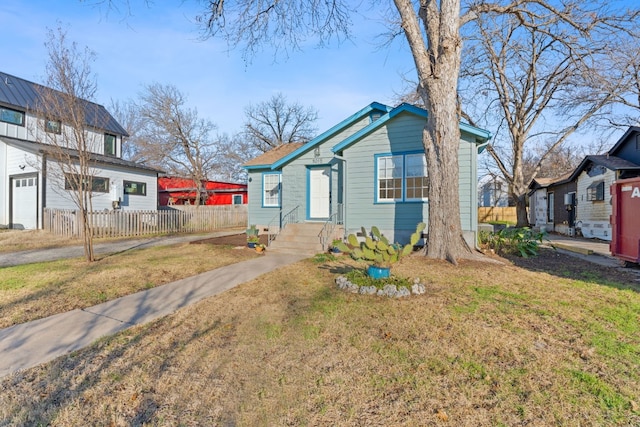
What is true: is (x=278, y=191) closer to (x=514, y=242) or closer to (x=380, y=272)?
(x=514, y=242)

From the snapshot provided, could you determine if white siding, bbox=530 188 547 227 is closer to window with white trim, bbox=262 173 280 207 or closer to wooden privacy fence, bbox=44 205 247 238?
window with white trim, bbox=262 173 280 207

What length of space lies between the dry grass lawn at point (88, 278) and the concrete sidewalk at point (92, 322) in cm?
34

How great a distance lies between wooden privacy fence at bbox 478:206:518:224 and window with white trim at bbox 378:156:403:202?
26.4 meters

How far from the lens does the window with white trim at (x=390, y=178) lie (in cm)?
1017

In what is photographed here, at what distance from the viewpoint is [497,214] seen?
32750 mm

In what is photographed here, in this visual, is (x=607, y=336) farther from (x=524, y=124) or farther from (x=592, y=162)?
(x=524, y=124)

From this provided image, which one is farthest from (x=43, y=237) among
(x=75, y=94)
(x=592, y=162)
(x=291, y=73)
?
(x=592, y=162)

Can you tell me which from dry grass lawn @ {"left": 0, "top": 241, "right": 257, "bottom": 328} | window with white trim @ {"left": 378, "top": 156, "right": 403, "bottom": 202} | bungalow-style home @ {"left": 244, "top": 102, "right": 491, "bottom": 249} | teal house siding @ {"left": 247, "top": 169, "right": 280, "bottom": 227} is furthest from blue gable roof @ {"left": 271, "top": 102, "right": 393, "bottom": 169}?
dry grass lawn @ {"left": 0, "top": 241, "right": 257, "bottom": 328}

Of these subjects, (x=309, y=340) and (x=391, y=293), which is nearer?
(x=309, y=340)

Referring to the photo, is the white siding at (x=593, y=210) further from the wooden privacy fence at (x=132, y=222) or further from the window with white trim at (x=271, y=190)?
the wooden privacy fence at (x=132, y=222)

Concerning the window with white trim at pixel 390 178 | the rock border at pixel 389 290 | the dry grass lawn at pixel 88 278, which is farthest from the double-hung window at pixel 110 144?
the rock border at pixel 389 290

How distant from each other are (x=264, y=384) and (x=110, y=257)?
27.1 ft

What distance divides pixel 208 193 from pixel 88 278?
25.5 m

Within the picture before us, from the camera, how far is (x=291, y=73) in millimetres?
13227
